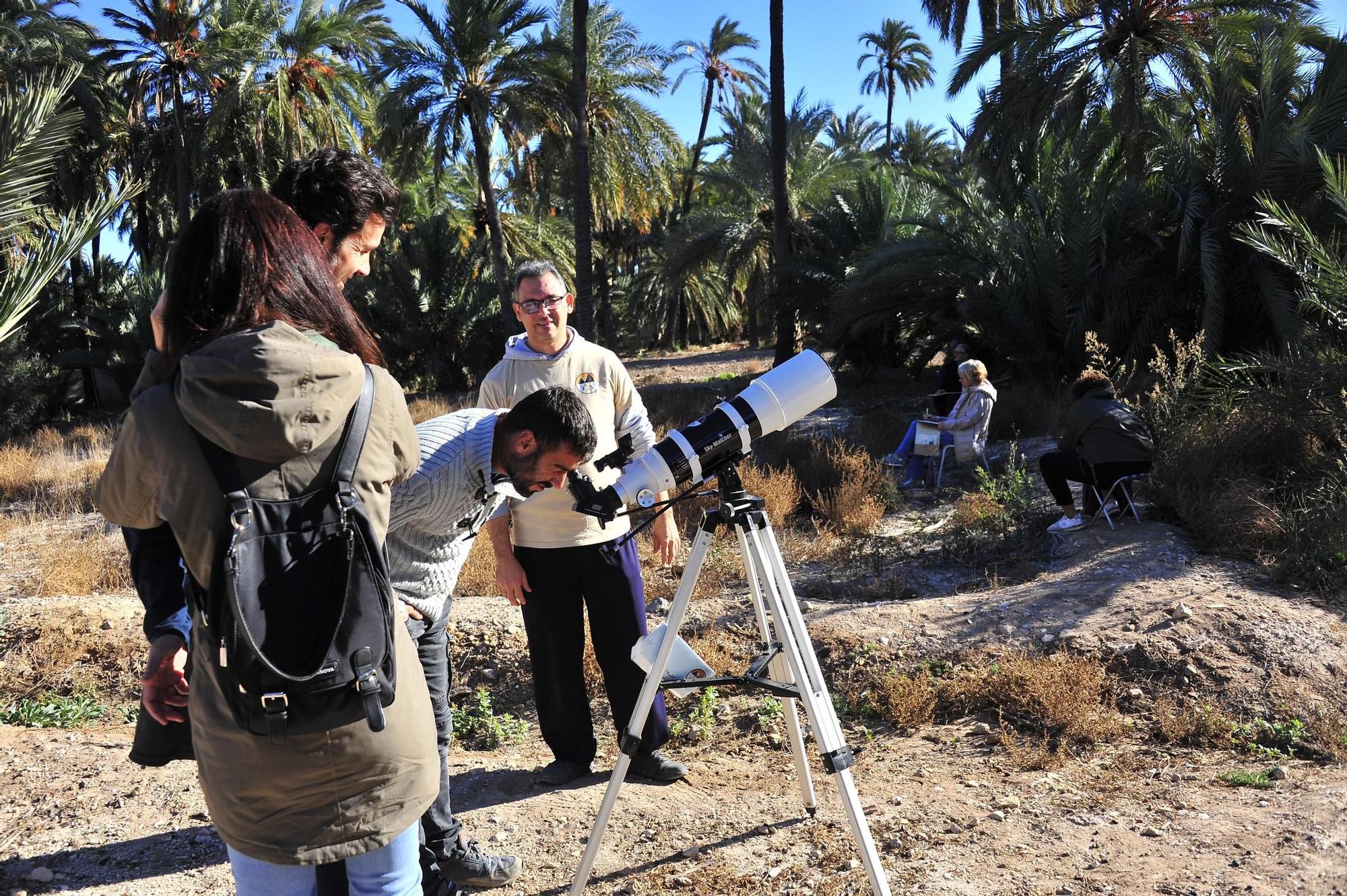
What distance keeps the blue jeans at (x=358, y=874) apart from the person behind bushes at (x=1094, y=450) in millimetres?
6455

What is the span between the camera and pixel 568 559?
3762 mm

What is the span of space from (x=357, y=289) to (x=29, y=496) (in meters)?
11.3

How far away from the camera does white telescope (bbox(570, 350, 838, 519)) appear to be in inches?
110

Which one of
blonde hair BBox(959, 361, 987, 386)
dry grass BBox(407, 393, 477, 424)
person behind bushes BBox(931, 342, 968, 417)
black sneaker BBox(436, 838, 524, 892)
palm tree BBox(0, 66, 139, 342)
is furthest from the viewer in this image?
dry grass BBox(407, 393, 477, 424)

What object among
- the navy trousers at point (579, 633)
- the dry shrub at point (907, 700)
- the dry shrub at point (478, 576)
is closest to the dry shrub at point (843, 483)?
the dry shrub at point (478, 576)

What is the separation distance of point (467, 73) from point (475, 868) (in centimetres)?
1856

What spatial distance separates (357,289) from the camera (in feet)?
72.5

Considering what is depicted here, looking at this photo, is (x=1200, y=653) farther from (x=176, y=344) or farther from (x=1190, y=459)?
(x=176, y=344)

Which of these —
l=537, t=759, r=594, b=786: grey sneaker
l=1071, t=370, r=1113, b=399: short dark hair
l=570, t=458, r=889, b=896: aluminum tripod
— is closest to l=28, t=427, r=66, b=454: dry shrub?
l=537, t=759, r=594, b=786: grey sneaker

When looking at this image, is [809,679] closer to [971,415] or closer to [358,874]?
[358,874]

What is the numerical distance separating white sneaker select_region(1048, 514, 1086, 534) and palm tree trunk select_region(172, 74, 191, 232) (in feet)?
60.2

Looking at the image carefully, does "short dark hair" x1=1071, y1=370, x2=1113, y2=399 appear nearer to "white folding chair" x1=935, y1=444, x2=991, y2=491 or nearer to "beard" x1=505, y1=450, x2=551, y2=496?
"white folding chair" x1=935, y1=444, x2=991, y2=491

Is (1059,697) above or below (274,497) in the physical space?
below

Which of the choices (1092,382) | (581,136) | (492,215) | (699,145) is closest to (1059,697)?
(1092,382)
